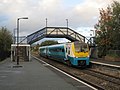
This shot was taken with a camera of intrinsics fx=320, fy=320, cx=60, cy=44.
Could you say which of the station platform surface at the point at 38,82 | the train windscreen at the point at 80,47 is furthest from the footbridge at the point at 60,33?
the station platform surface at the point at 38,82

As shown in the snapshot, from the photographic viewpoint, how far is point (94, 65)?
35.2 metres

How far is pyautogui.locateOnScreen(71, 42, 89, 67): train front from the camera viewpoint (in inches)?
1303

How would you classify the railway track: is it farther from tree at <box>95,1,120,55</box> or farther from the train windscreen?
tree at <box>95,1,120,55</box>

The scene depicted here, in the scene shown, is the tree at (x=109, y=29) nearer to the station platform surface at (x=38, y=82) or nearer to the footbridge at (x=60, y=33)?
the footbridge at (x=60, y=33)

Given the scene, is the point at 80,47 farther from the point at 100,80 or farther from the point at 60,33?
the point at 60,33

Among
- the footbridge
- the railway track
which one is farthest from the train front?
the footbridge

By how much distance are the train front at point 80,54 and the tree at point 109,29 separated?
61.1ft

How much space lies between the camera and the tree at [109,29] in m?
52.3

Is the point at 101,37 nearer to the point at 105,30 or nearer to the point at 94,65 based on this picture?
the point at 105,30

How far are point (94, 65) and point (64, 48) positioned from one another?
4.64 metres

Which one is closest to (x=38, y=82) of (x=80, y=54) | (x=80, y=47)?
(x=80, y=54)

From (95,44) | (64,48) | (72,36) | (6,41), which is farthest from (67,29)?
(64,48)

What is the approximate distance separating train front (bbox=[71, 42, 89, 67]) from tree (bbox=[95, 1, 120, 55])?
18638 millimetres

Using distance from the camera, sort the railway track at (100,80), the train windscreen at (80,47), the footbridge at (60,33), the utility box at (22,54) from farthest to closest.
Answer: the footbridge at (60,33) → the utility box at (22,54) → the train windscreen at (80,47) → the railway track at (100,80)
